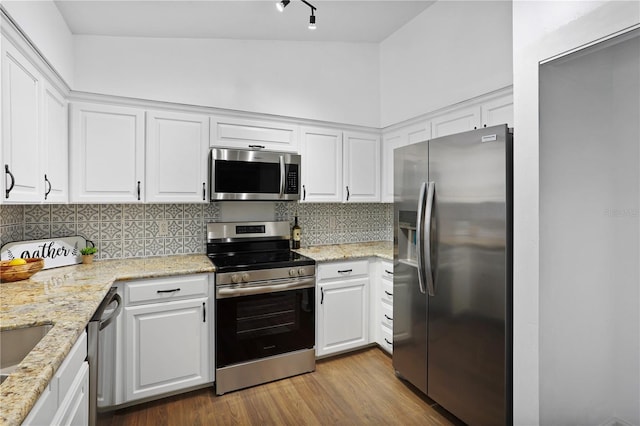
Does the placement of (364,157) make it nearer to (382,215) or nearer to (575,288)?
(382,215)

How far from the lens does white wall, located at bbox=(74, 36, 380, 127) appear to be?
2430mm

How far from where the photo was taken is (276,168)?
2.85 m

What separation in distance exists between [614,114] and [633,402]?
4.92ft

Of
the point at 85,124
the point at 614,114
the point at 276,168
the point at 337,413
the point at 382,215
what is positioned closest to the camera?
the point at 614,114

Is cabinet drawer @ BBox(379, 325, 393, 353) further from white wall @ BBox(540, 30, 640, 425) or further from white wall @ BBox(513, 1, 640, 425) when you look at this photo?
white wall @ BBox(540, 30, 640, 425)

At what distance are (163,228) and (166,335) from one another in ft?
3.06

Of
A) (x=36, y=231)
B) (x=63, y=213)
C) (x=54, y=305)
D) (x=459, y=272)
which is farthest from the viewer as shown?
(x=63, y=213)

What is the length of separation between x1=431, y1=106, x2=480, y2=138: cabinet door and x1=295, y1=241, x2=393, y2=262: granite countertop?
3.66 feet

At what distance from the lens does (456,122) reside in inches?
105

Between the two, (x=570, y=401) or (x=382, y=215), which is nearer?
(x=570, y=401)

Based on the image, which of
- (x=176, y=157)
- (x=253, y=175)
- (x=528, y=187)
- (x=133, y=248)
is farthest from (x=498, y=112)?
(x=133, y=248)

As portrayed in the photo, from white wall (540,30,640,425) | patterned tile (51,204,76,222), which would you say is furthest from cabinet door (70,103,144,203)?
white wall (540,30,640,425)

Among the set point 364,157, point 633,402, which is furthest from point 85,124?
point 633,402

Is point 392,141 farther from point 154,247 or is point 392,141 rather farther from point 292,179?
point 154,247
